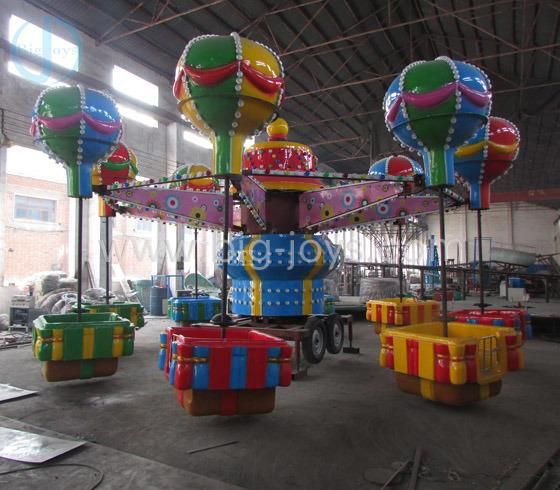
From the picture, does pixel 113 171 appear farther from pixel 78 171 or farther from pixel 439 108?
pixel 439 108

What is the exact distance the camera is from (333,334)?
244 inches

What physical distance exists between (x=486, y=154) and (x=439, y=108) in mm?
1581

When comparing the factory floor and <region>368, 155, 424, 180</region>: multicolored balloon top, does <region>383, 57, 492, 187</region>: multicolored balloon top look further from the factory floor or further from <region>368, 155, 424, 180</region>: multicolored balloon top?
<region>368, 155, 424, 180</region>: multicolored balloon top

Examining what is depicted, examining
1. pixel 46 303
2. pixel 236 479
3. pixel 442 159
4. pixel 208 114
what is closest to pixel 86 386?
pixel 236 479

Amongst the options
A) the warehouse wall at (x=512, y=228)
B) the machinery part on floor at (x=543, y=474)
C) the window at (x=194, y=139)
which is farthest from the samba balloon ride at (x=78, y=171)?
the warehouse wall at (x=512, y=228)

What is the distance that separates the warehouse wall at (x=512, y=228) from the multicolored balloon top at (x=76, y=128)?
31.2 metres

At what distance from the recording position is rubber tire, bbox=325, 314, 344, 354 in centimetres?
619

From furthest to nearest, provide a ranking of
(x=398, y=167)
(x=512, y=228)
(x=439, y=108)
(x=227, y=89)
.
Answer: (x=512, y=228) < (x=398, y=167) < (x=439, y=108) < (x=227, y=89)

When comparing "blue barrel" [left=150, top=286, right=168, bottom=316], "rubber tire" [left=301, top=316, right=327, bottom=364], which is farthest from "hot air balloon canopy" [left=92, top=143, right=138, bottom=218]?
"blue barrel" [left=150, top=286, right=168, bottom=316]

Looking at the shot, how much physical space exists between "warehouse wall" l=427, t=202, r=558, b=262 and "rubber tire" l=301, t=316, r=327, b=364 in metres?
29.2

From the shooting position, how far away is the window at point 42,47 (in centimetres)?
1038

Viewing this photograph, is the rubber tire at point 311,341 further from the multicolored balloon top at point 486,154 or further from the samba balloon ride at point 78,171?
the multicolored balloon top at point 486,154

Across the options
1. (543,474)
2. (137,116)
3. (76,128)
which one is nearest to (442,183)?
(543,474)

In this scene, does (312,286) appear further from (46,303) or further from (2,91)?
(2,91)
